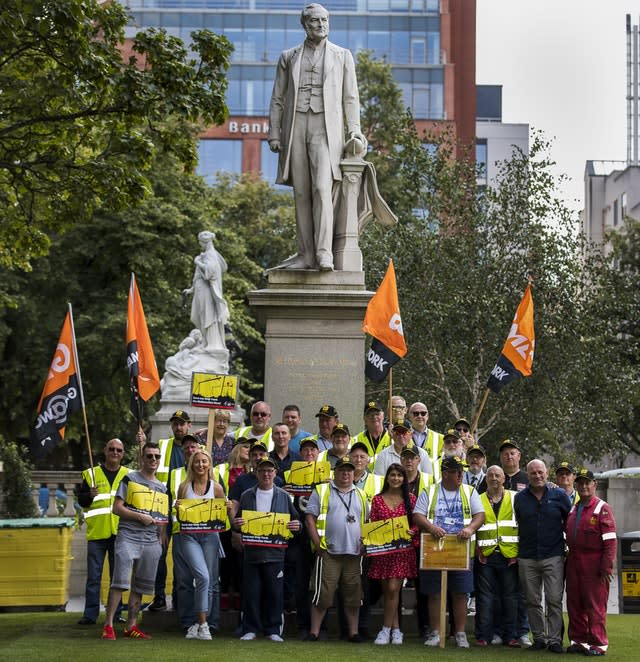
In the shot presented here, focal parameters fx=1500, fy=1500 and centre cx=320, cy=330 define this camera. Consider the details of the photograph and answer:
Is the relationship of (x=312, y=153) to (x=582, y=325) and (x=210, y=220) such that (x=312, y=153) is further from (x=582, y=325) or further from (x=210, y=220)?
(x=210, y=220)

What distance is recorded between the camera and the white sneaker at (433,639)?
1326 centimetres

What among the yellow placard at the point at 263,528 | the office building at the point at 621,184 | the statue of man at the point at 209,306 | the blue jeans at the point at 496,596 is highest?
the office building at the point at 621,184

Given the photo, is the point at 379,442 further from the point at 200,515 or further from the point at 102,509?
the point at 102,509

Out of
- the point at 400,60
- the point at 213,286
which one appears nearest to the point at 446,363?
the point at 213,286

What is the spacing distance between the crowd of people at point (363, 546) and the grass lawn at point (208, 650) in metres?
0.26

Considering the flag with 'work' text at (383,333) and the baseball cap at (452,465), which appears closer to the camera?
the baseball cap at (452,465)

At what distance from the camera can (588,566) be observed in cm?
1362

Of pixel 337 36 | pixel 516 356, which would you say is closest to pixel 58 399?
pixel 516 356

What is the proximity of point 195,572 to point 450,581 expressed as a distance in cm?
229

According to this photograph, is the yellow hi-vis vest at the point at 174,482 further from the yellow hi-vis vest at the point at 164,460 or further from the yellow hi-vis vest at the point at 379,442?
the yellow hi-vis vest at the point at 379,442

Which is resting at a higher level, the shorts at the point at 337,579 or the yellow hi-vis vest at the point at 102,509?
the yellow hi-vis vest at the point at 102,509

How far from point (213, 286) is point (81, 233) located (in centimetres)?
861

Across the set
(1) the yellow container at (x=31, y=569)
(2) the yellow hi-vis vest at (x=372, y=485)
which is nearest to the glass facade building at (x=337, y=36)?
(1) the yellow container at (x=31, y=569)

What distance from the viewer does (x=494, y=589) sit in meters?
14.0
